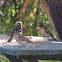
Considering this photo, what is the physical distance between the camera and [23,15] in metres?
8.05

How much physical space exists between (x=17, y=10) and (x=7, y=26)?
2.76 ft

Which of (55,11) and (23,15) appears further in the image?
(23,15)

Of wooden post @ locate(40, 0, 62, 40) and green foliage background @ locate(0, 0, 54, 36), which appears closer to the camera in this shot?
wooden post @ locate(40, 0, 62, 40)

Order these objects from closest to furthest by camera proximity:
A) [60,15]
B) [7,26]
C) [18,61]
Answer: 1. [18,61]
2. [60,15]
3. [7,26]

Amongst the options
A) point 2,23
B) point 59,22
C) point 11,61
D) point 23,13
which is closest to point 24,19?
point 23,13

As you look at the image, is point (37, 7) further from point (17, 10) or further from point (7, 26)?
point (7, 26)

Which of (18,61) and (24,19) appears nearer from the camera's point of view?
(18,61)

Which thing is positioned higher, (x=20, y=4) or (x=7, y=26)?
(x=20, y=4)

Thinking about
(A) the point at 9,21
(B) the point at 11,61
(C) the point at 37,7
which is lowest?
(B) the point at 11,61

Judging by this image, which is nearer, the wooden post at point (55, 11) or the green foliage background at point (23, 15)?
the wooden post at point (55, 11)

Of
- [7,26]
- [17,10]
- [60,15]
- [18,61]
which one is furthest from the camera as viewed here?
[17,10]

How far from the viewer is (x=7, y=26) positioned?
7.73 meters

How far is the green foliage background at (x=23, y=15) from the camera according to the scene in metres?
7.89

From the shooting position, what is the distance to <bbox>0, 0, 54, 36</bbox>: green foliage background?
25.9 feet
